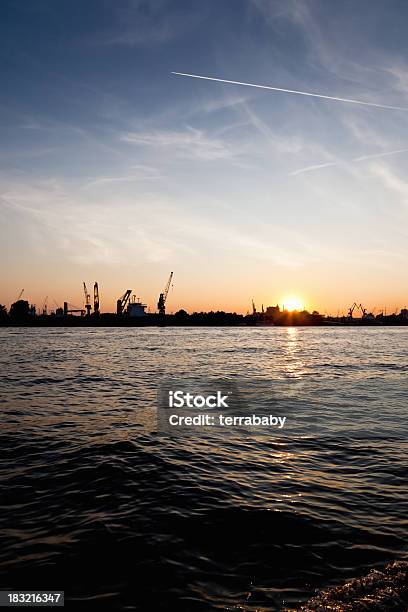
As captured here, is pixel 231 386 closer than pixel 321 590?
No

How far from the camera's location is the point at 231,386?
3109 cm

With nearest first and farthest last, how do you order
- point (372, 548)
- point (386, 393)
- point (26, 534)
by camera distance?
point (372, 548) → point (26, 534) → point (386, 393)

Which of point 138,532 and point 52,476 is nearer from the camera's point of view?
point 138,532

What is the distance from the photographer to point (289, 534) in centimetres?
858

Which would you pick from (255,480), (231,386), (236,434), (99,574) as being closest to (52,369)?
(231,386)

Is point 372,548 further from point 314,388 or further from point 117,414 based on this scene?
point 314,388

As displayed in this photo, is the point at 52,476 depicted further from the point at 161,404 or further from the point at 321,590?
the point at 161,404

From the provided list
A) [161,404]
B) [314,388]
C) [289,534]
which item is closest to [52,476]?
[289,534]

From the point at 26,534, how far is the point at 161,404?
1580 centimetres

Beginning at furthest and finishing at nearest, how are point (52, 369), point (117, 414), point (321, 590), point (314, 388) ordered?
point (52, 369), point (314, 388), point (117, 414), point (321, 590)

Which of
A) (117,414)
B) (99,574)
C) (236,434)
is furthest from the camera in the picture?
(117,414)

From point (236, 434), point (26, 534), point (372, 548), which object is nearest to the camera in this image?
point (372, 548)

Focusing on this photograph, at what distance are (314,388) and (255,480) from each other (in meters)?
19.9

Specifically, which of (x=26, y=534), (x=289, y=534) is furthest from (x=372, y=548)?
(x=26, y=534)
